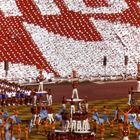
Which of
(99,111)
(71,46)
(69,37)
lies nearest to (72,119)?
(99,111)

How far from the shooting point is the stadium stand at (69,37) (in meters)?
74.2

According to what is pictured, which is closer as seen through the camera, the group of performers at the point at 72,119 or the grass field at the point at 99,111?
the group of performers at the point at 72,119

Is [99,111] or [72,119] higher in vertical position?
[72,119]

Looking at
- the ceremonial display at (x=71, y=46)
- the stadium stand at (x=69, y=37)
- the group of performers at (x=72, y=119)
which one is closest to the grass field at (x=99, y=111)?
the group of performers at (x=72, y=119)

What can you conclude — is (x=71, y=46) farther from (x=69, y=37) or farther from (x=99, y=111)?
(x=99, y=111)

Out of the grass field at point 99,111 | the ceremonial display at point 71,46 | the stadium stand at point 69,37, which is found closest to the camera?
the grass field at point 99,111

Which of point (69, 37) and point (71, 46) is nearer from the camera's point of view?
point (71, 46)

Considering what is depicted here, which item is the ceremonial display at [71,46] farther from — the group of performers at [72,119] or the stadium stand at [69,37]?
the group of performers at [72,119]

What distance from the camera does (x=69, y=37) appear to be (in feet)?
259

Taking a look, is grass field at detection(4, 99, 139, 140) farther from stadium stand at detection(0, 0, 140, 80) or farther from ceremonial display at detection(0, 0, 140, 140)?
stadium stand at detection(0, 0, 140, 80)

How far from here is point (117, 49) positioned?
79250 mm

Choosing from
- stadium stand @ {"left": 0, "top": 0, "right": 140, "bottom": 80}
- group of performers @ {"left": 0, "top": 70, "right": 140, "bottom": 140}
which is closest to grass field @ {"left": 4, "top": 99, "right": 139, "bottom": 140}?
group of performers @ {"left": 0, "top": 70, "right": 140, "bottom": 140}

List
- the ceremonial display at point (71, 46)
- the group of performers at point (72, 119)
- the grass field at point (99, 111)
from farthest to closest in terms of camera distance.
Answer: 1. the ceremonial display at point (71, 46)
2. the grass field at point (99, 111)
3. the group of performers at point (72, 119)

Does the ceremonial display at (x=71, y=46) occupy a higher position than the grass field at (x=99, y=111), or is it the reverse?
the ceremonial display at (x=71, y=46)
